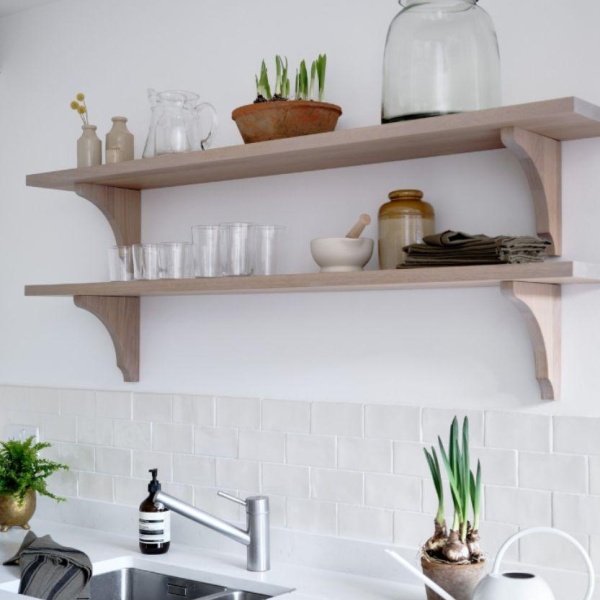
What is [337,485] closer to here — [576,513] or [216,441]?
[216,441]

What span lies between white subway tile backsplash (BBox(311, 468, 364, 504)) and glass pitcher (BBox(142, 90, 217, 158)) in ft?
2.97

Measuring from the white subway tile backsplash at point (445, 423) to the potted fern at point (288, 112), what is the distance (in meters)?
0.72

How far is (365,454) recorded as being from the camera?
7.79ft

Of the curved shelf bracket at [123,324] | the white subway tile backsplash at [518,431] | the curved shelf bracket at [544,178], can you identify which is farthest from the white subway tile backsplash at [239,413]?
the curved shelf bracket at [544,178]

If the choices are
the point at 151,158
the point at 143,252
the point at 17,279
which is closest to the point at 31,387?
the point at 17,279

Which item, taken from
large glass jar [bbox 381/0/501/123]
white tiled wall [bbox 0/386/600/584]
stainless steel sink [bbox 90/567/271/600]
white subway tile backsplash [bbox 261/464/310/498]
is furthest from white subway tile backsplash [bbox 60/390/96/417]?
large glass jar [bbox 381/0/501/123]

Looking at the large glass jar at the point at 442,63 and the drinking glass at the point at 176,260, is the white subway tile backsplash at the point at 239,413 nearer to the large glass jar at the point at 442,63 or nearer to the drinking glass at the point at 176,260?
the drinking glass at the point at 176,260

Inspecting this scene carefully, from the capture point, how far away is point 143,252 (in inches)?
99.3

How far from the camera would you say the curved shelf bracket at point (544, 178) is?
197 cm

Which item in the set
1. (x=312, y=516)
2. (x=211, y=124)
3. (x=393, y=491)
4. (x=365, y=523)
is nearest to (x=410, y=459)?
(x=393, y=491)

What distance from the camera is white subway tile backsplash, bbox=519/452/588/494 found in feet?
6.72

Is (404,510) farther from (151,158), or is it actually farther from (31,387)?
(31,387)

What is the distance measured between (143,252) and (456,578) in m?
1.16

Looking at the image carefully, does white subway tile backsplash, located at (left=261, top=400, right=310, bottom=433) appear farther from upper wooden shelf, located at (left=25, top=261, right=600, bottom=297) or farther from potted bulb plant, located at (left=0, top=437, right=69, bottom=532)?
potted bulb plant, located at (left=0, top=437, right=69, bottom=532)
